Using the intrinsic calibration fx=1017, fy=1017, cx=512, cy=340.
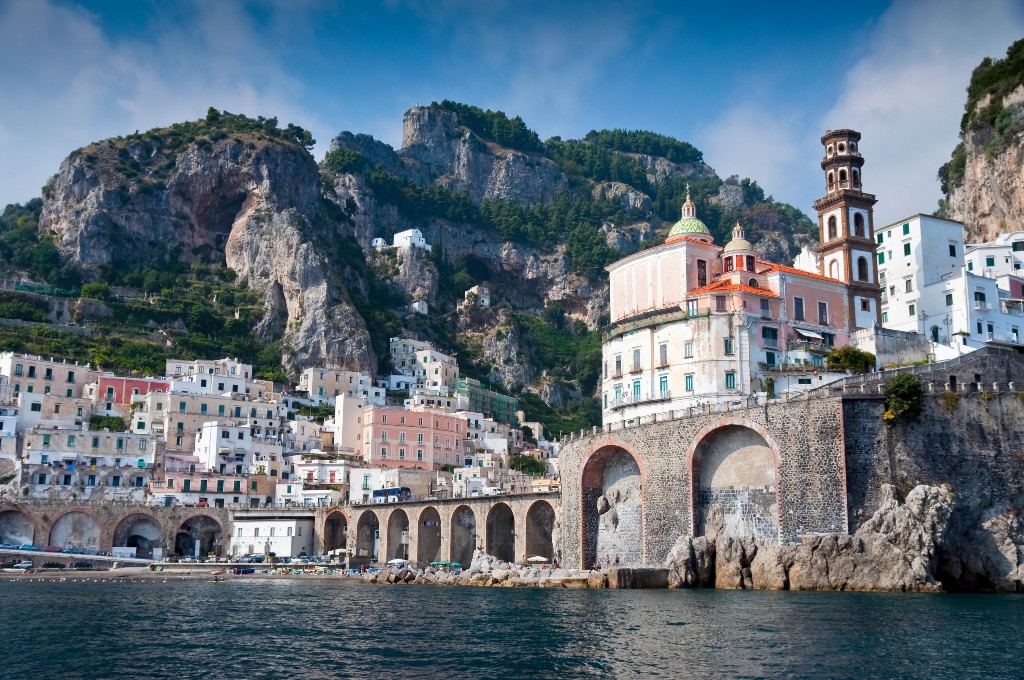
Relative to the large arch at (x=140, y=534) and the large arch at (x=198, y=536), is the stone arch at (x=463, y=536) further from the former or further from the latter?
the large arch at (x=140, y=534)

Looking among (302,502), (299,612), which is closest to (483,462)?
(302,502)

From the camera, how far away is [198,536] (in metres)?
76.8

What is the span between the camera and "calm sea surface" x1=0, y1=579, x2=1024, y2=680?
84.0 ft

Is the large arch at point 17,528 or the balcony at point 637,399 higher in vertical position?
the balcony at point 637,399

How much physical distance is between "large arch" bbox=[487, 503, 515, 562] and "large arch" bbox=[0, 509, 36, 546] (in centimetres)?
3263

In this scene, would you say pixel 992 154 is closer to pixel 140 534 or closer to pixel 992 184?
pixel 992 184

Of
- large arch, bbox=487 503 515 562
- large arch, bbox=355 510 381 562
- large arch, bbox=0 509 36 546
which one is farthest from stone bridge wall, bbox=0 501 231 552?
large arch, bbox=487 503 515 562

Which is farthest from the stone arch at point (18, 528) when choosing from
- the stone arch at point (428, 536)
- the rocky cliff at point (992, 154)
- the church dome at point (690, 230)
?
the rocky cliff at point (992, 154)

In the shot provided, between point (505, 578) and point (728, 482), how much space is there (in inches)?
569

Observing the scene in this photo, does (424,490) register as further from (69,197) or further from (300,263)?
(69,197)

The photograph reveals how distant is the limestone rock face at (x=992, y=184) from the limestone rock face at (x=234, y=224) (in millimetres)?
58841

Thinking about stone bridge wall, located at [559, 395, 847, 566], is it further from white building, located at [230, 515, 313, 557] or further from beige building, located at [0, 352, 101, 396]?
beige building, located at [0, 352, 101, 396]

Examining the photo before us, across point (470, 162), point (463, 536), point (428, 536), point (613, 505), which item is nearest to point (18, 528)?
point (428, 536)

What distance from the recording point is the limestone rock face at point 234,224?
107 m
